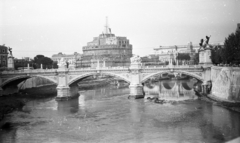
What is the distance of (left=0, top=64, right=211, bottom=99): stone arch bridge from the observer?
29.0 meters

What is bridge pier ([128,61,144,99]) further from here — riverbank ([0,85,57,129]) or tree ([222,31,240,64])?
riverbank ([0,85,57,129])

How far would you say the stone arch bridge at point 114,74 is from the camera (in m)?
29.0

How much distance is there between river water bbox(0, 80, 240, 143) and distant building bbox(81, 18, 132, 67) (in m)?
33.0

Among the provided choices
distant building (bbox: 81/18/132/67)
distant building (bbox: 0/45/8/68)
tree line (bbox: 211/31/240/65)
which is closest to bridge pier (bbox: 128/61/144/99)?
tree line (bbox: 211/31/240/65)

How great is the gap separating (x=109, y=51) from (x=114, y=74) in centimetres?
3606

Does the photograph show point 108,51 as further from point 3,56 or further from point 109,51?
point 3,56

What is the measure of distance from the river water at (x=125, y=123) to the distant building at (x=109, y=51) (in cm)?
3300

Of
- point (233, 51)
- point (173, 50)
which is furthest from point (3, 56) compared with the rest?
point (173, 50)

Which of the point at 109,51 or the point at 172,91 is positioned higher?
the point at 109,51

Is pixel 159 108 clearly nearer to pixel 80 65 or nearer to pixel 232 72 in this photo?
pixel 232 72

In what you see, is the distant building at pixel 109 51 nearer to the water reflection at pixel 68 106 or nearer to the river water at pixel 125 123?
the water reflection at pixel 68 106

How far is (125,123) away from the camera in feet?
66.0

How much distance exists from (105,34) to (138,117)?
51941 mm

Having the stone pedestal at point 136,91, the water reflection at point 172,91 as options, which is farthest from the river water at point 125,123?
the water reflection at point 172,91
